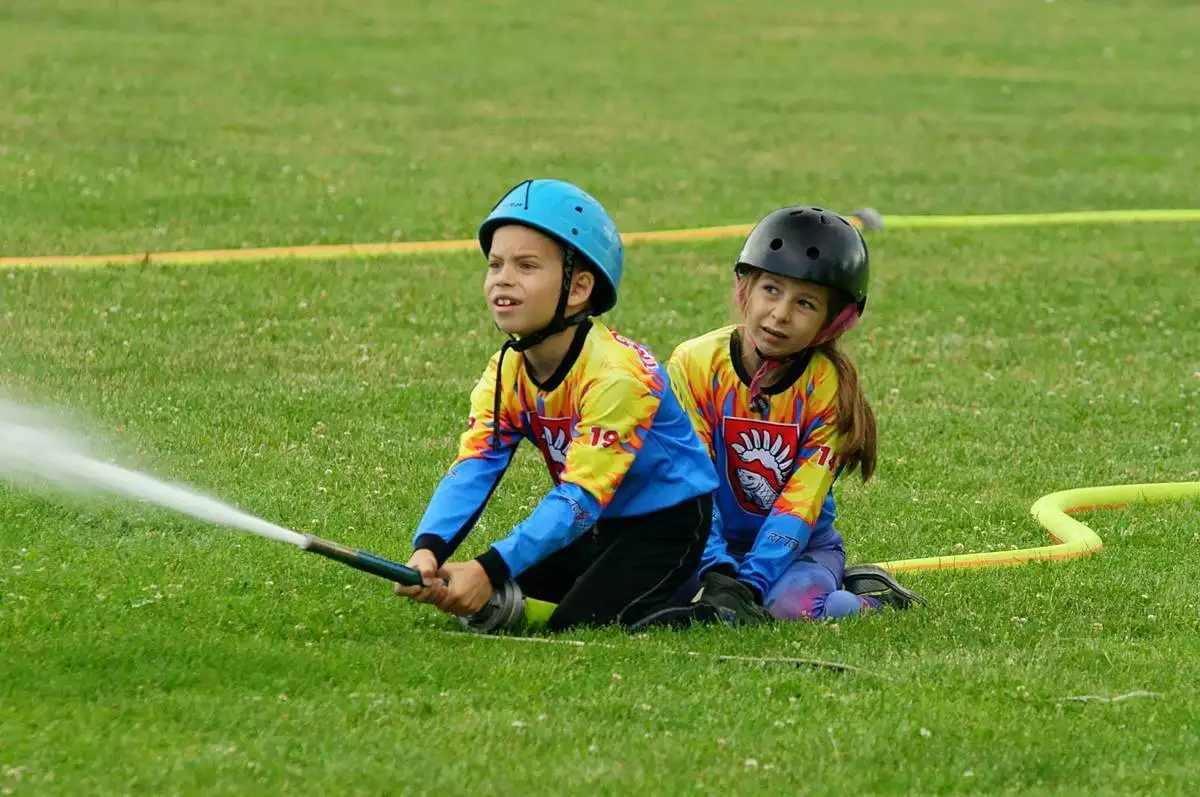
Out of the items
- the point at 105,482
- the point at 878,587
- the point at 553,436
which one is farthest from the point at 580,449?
the point at 105,482

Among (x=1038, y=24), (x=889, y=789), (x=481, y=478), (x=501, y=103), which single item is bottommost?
(x=889, y=789)

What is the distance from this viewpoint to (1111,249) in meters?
16.8

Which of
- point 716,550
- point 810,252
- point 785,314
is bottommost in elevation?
point 716,550

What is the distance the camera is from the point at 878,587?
25.5 feet

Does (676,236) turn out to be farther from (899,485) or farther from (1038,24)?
(1038,24)

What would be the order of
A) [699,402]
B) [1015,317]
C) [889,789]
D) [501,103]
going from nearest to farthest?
[889,789] → [699,402] → [1015,317] → [501,103]

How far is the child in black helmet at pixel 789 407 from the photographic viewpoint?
25.1 ft

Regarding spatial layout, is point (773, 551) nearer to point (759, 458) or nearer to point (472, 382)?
point (759, 458)

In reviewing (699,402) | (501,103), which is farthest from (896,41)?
(699,402)

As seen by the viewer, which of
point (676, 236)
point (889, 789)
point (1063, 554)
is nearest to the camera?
point (889, 789)

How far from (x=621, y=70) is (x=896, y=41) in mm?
6938

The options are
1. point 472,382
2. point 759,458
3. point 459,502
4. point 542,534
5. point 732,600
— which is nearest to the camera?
point 542,534

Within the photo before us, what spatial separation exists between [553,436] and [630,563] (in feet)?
1.88

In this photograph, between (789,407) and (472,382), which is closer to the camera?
(789,407)
